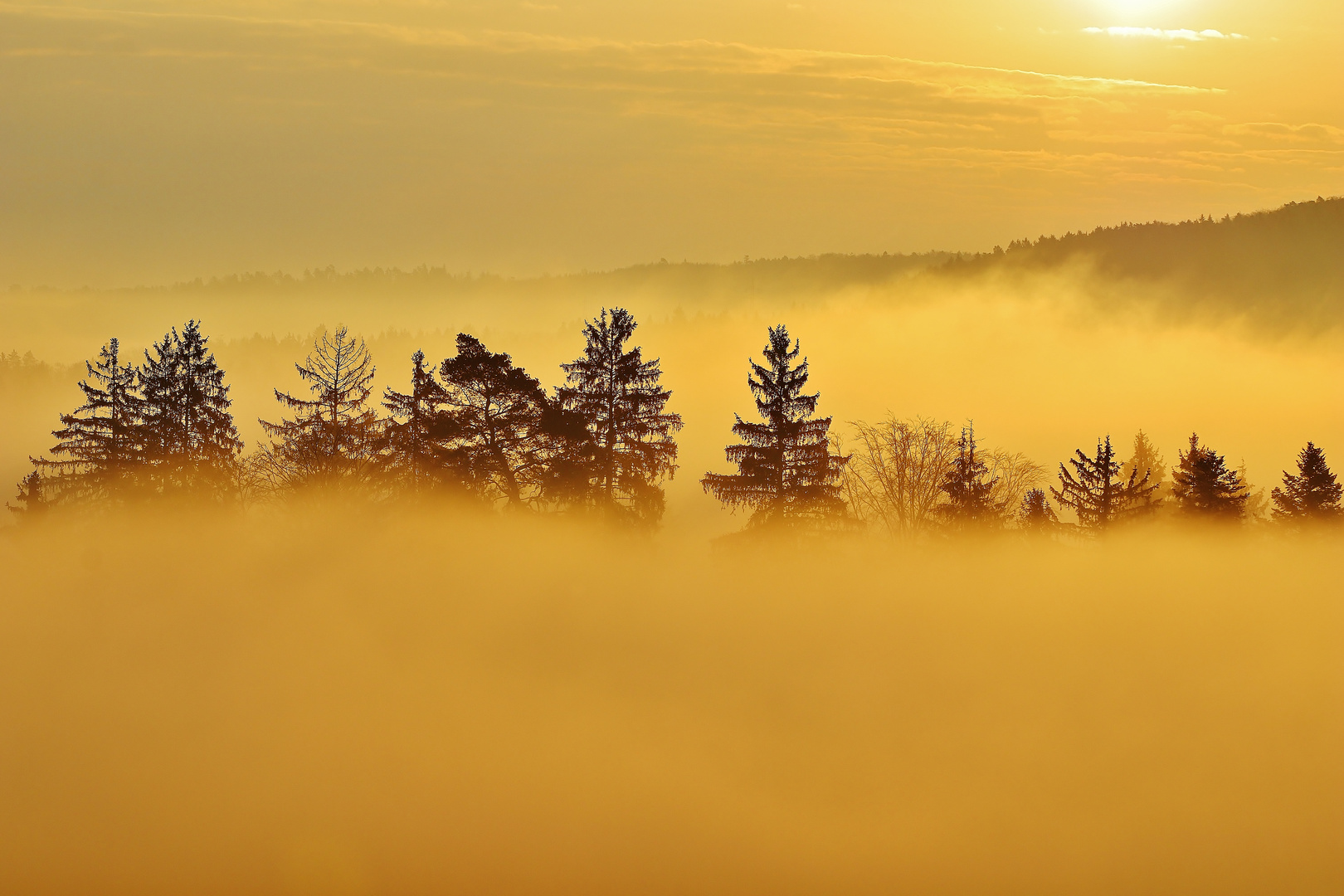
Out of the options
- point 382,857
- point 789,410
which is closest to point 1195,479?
point 789,410

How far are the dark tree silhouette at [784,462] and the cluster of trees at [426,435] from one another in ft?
9.63

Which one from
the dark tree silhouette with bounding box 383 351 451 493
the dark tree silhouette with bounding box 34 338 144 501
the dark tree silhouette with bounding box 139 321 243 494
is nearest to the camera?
the dark tree silhouette with bounding box 383 351 451 493

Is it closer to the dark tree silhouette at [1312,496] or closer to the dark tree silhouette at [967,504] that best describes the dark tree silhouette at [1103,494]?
the dark tree silhouette at [967,504]

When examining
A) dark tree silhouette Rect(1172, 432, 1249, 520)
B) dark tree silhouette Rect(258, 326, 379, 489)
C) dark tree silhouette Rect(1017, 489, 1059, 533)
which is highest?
dark tree silhouette Rect(258, 326, 379, 489)

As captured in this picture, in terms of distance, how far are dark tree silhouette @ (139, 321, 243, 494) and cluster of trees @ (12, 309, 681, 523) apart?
5 cm

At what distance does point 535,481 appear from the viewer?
47094 mm

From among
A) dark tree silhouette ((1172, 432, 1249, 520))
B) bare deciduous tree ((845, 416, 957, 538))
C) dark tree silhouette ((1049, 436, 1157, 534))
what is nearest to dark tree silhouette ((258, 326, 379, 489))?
bare deciduous tree ((845, 416, 957, 538))

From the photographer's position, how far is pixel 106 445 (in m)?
51.3

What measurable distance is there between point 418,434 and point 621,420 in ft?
24.9

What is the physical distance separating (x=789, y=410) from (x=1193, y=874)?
67.5 feet

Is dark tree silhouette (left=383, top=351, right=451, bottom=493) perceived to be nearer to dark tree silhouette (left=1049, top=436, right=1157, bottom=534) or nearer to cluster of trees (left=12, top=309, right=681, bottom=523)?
cluster of trees (left=12, top=309, right=681, bottom=523)

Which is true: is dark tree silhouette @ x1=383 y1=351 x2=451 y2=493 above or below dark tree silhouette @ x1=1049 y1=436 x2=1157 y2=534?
above

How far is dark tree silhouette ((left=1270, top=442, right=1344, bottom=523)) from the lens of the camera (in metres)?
54.2

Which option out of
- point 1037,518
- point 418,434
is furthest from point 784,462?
point 1037,518
